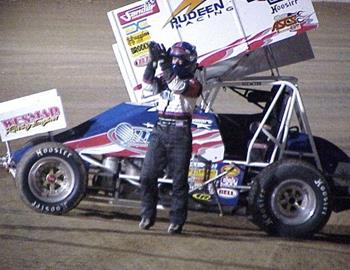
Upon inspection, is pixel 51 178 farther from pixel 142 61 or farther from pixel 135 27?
pixel 135 27

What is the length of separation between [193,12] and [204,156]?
1.34 m

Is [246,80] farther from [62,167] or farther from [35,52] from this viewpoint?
[35,52]

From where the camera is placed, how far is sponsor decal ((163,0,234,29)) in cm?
1023

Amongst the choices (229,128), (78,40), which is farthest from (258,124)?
(78,40)

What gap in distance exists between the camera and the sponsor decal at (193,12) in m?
10.2

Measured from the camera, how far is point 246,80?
10688 mm

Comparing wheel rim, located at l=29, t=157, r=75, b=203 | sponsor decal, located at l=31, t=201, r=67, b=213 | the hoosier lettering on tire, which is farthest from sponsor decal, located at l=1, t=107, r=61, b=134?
sponsor decal, located at l=31, t=201, r=67, b=213

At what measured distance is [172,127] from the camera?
9.83 m

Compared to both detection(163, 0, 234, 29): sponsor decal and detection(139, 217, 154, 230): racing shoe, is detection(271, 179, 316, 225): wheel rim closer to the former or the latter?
detection(139, 217, 154, 230): racing shoe

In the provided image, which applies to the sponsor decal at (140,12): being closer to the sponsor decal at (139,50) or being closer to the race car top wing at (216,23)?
the race car top wing at (216,23)

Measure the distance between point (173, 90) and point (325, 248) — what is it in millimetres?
1954

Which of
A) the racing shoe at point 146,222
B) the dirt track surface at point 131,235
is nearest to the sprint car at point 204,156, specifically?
the dirt track surface at point 131,235

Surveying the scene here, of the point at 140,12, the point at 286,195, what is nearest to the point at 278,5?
the point at 140,12

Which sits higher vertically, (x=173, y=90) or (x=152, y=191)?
(x=173, y=90)
